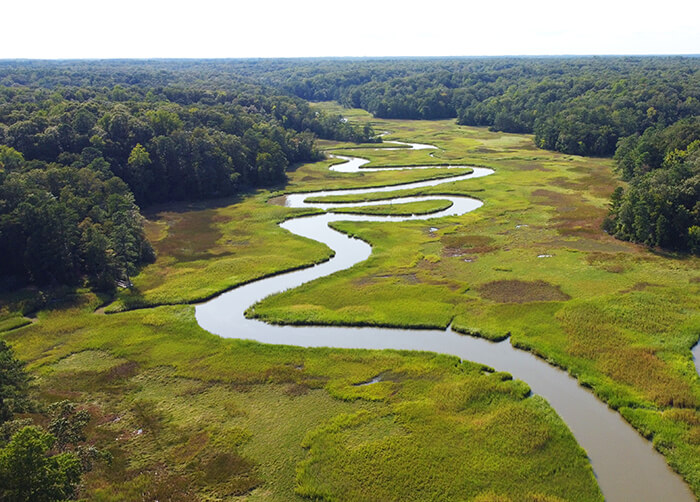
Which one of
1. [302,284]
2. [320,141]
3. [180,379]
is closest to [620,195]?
[302,284]

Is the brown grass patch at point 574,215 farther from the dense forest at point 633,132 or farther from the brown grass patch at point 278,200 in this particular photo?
the brown grass patch at point 278,200

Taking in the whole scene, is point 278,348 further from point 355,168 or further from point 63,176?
point 355,168

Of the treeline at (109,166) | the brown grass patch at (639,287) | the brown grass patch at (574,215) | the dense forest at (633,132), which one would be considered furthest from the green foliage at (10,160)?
the dense forest at (633,132)

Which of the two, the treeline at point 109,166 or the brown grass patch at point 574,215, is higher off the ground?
the treeline at point 109,166

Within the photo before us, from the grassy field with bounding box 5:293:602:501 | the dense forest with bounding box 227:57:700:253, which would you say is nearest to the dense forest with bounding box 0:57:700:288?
the dense forest with bounding box 227:57:700:253

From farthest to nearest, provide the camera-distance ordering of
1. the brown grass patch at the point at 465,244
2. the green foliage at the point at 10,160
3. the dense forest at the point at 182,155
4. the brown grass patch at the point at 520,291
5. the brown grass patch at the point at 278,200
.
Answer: the brown grass patch at the point at 278,200
the green foliage at the point at 10,160
the brown grass patch at the point at 465,244
the dense forest at the point at 182,155
the brown grass patch at the point at 520,291

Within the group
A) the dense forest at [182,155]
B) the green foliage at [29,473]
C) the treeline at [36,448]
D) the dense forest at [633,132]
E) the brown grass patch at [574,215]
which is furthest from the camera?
the brown grass patch at [574,215]

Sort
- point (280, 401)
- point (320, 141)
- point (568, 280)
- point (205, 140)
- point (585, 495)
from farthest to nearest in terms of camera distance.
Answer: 1. point (320, 141)
2. point (205, 140)
3. point (568, 280)
4. point (280, 401)
5. point (585, 495)
